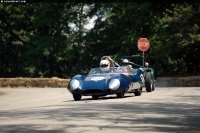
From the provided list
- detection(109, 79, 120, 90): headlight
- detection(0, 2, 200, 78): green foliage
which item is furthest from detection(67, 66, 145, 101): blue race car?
detection(0, 2, 200, 78): green foliage

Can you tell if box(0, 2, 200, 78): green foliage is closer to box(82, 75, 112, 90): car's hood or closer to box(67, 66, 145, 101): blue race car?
box(67, 66, 145, 101): blue race car

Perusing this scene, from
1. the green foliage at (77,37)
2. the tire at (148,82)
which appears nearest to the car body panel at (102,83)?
the tire at (148,82)

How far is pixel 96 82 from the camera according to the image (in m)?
17.7

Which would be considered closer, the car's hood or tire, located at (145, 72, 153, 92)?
the car's hood

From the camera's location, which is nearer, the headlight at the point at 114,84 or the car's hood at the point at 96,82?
the headlight at the point at 114,84

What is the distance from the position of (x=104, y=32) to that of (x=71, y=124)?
47.3 metres

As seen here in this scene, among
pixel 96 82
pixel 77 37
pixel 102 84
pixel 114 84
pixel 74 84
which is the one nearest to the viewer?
pixel 114 84

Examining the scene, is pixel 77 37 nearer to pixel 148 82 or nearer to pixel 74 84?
pixel 148 82

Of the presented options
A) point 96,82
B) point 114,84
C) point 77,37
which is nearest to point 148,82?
point 96,82

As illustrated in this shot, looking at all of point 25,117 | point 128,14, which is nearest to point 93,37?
point 128,14

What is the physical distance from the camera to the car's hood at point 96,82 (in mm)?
17500

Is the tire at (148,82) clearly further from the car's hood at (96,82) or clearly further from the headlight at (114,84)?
the headlight at (114,84)

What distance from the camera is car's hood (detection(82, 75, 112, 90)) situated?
17500 millimetres

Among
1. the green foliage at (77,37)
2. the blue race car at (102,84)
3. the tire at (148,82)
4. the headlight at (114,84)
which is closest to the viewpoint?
the headlight at (114,84)
